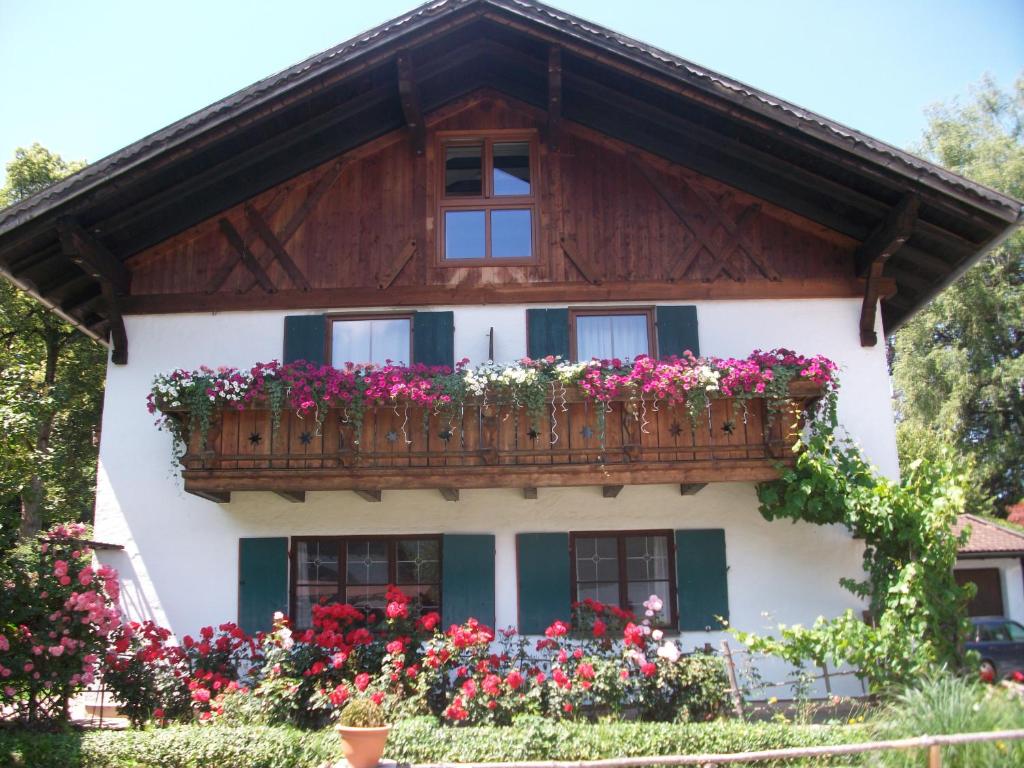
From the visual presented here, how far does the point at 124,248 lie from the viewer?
36.8 ft

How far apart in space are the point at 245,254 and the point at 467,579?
16.2 feet

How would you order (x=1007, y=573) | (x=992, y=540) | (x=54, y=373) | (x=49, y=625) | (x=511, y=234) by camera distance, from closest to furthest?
1. (x=49, y=625)
2. (x=511, y=234)
3. (x=992, y=540)
4. (x=1007, y=573)
5. (x=54, y=373)

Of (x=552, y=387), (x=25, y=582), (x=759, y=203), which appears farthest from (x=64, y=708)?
(x=759, y=203)

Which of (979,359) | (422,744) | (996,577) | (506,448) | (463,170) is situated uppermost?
(979,359)

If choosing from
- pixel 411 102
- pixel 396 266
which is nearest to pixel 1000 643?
pixel 396 266

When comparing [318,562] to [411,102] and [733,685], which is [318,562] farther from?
[411,102]

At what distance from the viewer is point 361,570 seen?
10.6 metres

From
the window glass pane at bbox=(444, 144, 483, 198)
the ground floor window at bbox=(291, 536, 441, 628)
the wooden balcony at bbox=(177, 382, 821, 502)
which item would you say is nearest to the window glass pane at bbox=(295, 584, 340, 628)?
the ground floor window at bbox=(291, 536, 441, 628)

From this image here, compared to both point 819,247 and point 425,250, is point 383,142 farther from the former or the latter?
point 819,247

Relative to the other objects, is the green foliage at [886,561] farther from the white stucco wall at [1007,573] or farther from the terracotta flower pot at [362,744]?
the white stucco wall at [1007,573]

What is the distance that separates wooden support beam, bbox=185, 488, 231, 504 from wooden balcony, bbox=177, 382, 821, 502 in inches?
5.8

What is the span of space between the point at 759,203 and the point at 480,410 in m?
4.59

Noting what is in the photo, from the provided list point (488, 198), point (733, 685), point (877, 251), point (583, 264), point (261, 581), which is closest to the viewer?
point (733, 685)

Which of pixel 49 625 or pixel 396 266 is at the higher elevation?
pixel 396 266
